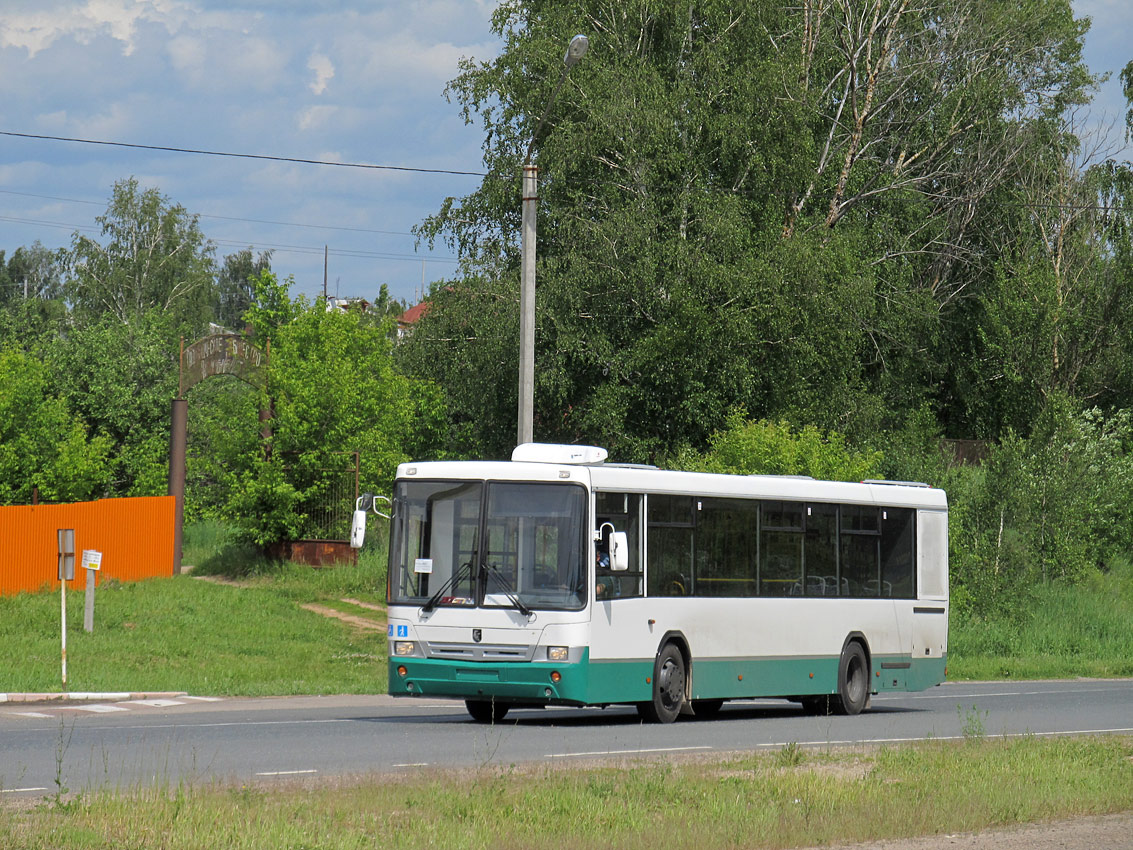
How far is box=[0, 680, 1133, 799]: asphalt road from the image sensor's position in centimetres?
1244

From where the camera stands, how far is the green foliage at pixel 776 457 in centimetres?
3334

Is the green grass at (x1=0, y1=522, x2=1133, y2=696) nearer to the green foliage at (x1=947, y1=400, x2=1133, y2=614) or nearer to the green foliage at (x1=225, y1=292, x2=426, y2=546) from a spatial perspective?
the green foliage at (x1=947, y1=400, x2=1133, y2=614)

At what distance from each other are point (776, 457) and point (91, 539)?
52.4 feet

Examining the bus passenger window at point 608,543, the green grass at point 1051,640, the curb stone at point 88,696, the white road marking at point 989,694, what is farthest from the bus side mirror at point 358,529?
the green grass at point 1051,640

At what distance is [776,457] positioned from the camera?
1314 inches

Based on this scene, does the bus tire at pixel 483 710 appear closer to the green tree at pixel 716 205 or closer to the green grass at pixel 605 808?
the green grass at pixel 605 808

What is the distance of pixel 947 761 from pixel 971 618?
2508 centimetres

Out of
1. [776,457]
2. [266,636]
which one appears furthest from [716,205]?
[266,636]

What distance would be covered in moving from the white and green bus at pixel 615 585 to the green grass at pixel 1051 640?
12490mm

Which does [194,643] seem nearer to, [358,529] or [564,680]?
[358,529]

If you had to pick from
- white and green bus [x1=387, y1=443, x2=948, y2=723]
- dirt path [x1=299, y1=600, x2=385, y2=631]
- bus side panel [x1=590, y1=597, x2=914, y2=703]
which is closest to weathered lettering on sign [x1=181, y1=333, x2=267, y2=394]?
dirt path [x1=299, y1=600, x2=385, y2=631]

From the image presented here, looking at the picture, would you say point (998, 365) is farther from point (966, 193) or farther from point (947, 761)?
point (947, 761)

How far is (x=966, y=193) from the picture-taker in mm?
51438

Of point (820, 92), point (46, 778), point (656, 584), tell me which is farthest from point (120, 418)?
point (46, 778)
